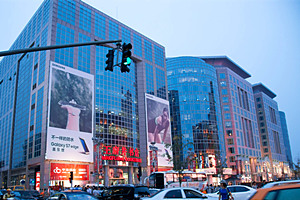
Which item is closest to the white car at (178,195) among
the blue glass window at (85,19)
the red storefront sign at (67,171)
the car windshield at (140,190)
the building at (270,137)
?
the car windshield at (140,190)

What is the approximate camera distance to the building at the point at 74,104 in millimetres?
50562

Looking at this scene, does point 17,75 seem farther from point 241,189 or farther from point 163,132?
point 241,189

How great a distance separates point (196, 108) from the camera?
9450 cm

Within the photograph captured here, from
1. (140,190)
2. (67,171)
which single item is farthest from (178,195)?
(67,171)

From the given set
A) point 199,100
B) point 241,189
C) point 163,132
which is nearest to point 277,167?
point 199,100

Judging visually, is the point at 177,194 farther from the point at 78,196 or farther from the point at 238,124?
the point at 238,124

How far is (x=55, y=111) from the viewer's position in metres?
50.1

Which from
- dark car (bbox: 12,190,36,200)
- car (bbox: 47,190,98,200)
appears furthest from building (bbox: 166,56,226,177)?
car (bbox: 47,190,98,200)

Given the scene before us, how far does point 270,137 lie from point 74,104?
343 ft

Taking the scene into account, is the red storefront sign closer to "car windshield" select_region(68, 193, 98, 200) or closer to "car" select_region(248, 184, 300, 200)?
"car windshield" select_region(68, 193, 98, 200)

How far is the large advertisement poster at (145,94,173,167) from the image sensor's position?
67.8 m

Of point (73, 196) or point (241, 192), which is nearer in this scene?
point (73, 196)

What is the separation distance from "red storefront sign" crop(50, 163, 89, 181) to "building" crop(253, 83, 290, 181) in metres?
87.7

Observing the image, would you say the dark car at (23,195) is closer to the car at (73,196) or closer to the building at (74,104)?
the car at (73,196)
